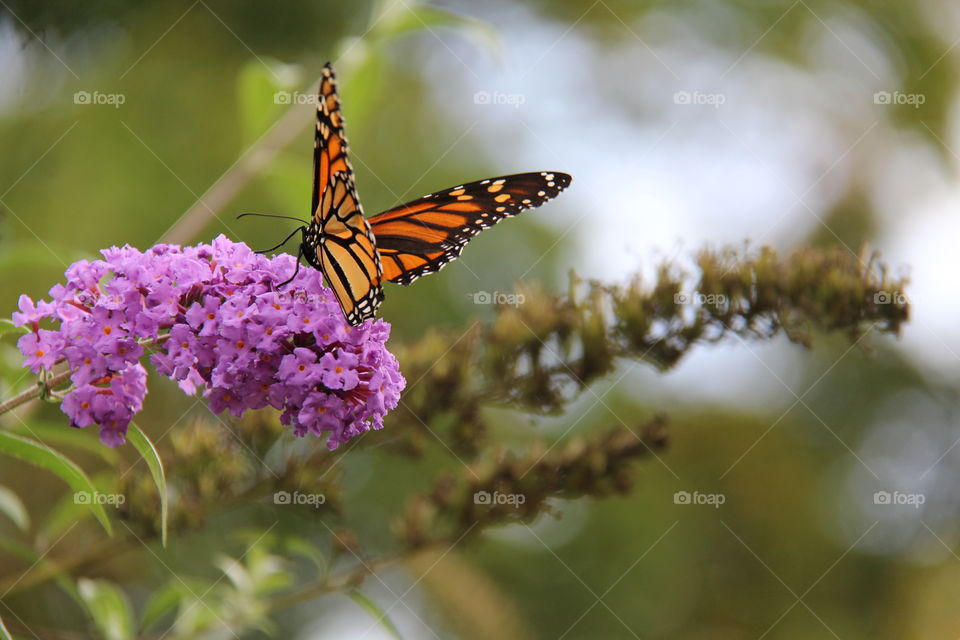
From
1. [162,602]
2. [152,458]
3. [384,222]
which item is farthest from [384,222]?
[162,602]

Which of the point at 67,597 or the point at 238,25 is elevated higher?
the point at 238,25

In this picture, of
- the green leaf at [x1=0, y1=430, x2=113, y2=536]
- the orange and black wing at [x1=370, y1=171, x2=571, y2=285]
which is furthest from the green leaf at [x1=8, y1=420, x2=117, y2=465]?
the orange and black wing at [x1=370, y1=171, x2=571, y2=285]

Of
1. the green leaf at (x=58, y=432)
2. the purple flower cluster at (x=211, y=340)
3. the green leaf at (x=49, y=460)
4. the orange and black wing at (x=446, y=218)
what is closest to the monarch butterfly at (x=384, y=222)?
the orange and black wing at (x=446, y=218)

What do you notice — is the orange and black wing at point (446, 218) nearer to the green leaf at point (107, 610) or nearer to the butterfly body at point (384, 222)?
the butterfly body at point (384, 222)

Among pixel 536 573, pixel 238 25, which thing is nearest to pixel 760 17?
pixel 238 25

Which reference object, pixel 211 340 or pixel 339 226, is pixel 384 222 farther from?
pixel 211 340

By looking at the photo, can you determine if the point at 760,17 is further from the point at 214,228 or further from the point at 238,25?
the point at 214,228

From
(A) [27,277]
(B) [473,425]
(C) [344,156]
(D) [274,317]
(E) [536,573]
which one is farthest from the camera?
(E) [536,573]

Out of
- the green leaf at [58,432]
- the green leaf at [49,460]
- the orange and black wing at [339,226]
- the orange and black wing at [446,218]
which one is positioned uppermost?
the orange and black wing at [446,218]
